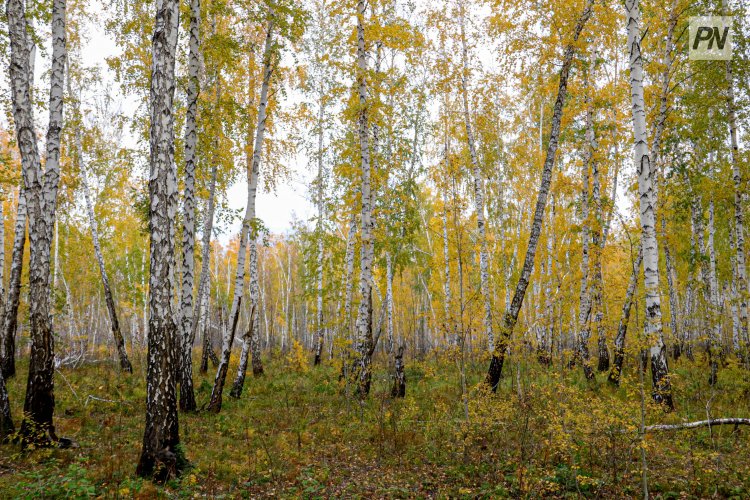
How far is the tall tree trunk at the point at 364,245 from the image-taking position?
10.2 meters

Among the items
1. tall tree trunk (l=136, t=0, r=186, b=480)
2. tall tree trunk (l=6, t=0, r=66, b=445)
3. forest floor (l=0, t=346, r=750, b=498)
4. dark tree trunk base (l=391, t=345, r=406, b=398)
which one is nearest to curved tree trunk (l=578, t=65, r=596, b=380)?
forest floor (l=0, t=346, r=750, b=498)

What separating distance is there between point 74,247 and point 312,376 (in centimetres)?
1819

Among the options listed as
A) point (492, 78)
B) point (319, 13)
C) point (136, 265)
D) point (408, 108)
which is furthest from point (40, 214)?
point (136, 265)

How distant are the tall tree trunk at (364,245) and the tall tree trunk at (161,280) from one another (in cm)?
510

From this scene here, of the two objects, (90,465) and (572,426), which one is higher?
(572,426)

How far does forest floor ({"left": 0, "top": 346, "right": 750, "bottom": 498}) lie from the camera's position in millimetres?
5195

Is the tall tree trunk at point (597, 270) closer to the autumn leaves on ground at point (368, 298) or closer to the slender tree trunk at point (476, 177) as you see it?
the autumn leaves on ground at point (368, 298)

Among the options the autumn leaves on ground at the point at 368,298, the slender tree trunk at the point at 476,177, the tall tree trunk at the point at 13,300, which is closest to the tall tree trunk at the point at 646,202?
the autumn leaves on ground at the point at 368,298

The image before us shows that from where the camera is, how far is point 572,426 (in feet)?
20.4

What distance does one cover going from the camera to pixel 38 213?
6586mm

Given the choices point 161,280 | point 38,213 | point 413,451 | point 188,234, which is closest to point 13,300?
point 38,213

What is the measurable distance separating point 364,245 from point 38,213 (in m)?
6.53

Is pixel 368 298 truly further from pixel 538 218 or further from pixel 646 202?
pixel 646 202

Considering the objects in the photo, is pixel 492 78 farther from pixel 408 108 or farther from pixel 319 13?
pixel 319 13
